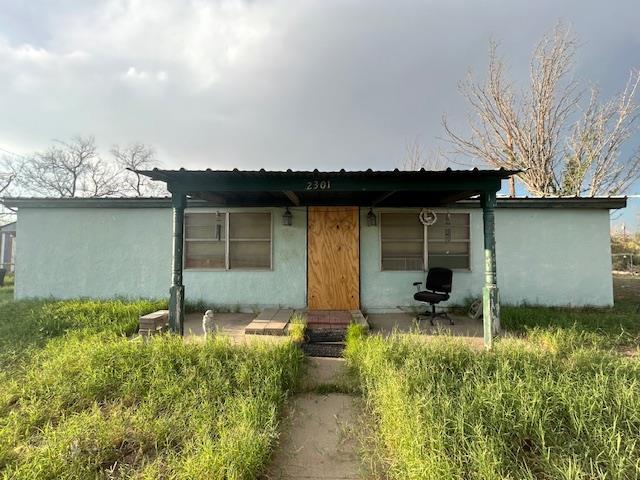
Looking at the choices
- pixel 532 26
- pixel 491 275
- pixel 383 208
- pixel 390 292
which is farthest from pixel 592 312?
pixel 532 26

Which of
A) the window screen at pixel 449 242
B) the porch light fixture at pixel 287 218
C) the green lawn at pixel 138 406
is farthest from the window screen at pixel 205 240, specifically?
the window screen at pixel 449 242

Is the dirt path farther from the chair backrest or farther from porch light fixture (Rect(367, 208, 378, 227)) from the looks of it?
porch light fixture (Rect(367, 208, 378, 227))

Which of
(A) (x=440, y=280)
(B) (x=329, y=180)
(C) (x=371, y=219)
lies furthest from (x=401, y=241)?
(B) (x=329, y=180)

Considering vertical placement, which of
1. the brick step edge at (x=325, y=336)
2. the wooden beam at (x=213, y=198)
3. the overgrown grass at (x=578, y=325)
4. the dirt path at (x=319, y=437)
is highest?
the wooden beam at (x=213, y=198)

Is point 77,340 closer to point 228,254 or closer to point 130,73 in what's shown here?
point 228,254

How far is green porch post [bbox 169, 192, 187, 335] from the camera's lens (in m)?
4.29

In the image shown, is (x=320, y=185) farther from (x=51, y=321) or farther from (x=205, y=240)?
(x=51, y=321)

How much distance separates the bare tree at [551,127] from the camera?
11.3 metres

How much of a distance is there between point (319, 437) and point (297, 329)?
2.18m

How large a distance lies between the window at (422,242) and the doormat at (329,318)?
1.48m

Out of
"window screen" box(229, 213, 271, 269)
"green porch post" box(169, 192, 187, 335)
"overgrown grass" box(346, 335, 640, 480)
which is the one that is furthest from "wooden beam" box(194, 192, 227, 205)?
"overgrown grass" box(346, 335, 640, 480)

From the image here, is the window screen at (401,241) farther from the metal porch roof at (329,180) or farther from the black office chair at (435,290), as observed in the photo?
the metal porch roof at (329,180)

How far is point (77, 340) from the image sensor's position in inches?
158

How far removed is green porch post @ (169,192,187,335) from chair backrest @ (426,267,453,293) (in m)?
4.41
